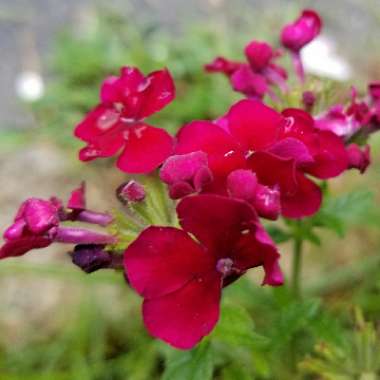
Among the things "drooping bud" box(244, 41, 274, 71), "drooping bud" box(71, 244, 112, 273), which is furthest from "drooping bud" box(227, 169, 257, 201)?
"drooping bud" box(244, 41, 274, 71)

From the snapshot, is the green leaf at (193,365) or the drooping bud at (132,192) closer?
the drooping bud at (132,192)

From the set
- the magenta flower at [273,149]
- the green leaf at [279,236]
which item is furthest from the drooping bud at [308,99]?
the green leaf at [279,236]

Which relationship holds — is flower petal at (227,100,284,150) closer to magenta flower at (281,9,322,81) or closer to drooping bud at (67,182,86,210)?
drooping bud at (67,182,86,210)

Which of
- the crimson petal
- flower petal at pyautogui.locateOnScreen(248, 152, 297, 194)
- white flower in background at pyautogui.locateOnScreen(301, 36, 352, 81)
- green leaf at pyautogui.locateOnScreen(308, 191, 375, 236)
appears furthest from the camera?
white flower in background at pyautogui.locateOnScreen(301, 36, 352, 81)

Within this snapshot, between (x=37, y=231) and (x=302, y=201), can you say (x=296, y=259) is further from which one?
(x=37, y=231)

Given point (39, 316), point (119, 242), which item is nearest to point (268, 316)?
point (39, 316)

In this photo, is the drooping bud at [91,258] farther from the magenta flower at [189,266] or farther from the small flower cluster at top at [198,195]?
the magenta flower at [189,266]

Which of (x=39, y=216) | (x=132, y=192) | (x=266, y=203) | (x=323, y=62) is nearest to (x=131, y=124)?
(x=132, y=192)

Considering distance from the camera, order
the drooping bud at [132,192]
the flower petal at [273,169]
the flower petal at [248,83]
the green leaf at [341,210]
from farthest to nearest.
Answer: the green leaf at [341,210]
the flower petal at [248,83]
the drooping bud at [132,192]
the flower petal at [273,169]
